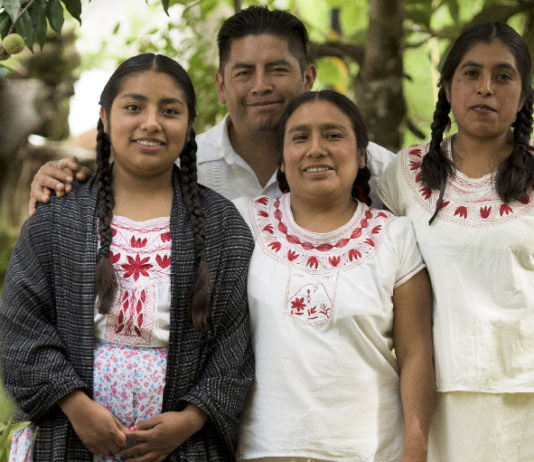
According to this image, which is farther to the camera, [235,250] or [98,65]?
[98,65]

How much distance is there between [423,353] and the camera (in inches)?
98.5

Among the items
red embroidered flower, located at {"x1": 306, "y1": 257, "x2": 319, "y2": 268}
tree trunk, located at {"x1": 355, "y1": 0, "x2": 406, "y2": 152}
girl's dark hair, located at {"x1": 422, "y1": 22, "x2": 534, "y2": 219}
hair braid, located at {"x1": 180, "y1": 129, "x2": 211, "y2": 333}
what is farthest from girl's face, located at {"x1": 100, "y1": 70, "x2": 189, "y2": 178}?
tree trunk, located at {"x1": 355, "y1": 0, "x2": 406, "y2": 152}

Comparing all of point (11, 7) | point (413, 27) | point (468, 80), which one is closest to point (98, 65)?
point (413, 27)

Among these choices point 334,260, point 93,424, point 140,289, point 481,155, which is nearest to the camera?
point 93,424

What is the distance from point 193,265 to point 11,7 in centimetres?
92

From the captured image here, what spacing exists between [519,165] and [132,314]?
1197 mm

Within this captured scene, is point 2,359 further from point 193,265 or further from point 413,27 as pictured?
point 413,27

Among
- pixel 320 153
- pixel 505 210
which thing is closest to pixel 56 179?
pixel 320 153

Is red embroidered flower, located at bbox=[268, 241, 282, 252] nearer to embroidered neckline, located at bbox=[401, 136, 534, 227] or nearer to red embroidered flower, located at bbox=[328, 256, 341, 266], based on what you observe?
red embroidered flower, located at bbox=[328, 256, 341, 266]

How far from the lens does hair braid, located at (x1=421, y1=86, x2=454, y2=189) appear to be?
264cm

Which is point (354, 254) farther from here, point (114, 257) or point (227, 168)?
point (227, 168)

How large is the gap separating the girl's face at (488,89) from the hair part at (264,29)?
86 centimetres

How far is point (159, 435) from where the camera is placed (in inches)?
91.2

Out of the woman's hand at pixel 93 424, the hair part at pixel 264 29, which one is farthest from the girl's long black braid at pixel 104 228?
the hair part at pixel 264 29
